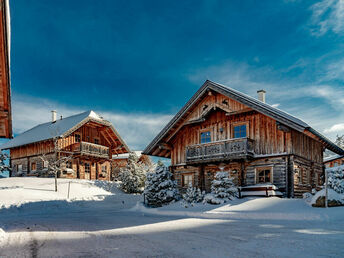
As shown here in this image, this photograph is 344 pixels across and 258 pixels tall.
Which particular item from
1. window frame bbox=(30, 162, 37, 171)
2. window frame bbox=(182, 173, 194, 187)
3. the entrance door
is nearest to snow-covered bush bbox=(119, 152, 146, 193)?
the entrance door

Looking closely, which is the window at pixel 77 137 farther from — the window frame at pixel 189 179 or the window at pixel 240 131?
the window at pixel 240 131

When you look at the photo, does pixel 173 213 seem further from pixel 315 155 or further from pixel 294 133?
pixel 315 155

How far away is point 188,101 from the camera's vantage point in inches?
940

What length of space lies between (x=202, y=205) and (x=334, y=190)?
743cm

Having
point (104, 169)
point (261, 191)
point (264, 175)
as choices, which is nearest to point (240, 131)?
point (264, 175)

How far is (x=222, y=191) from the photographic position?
18.0 meters

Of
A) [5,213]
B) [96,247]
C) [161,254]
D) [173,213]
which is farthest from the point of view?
[5,213]

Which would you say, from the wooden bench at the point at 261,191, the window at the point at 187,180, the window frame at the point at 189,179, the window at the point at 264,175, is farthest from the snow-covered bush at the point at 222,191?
the window at the point at 187,180

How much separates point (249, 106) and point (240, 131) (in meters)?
2.68

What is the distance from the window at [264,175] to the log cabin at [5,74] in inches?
623

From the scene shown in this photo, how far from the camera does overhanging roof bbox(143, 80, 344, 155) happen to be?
18078 millimetres

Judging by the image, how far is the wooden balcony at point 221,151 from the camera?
20.2m

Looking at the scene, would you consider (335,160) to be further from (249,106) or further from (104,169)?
(104,169)

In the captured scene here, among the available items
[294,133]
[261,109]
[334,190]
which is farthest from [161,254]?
[294,133]
